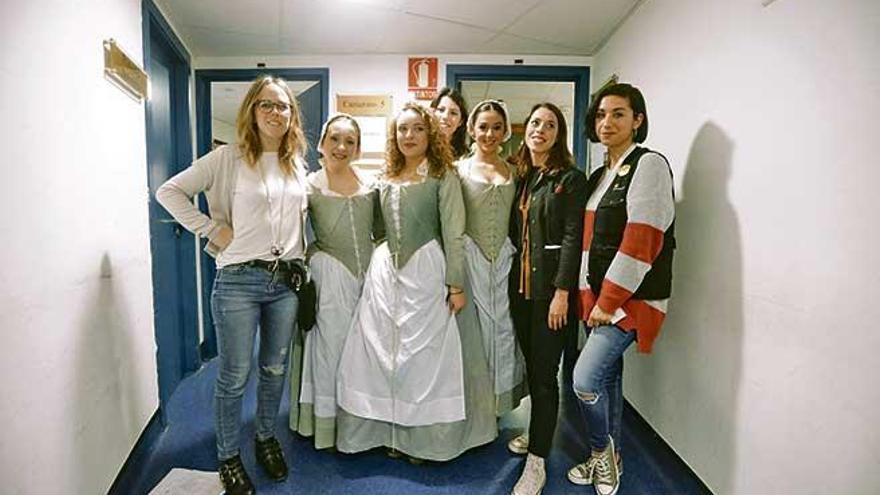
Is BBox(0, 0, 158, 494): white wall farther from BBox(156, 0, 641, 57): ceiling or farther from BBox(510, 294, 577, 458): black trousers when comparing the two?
BBox(510, 294, 577, 458): black trousers

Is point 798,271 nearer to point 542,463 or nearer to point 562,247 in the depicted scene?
point 562,247

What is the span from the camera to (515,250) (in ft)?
6.28

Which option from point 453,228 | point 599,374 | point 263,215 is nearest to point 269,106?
Result: point 263,215

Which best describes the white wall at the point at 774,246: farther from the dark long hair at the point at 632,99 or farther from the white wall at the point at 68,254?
the white wall at the point at 68,254

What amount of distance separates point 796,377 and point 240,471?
187 cm

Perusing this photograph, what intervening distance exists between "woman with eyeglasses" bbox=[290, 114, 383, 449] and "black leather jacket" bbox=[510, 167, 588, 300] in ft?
2.27

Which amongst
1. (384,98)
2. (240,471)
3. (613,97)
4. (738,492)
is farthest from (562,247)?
(384,98)

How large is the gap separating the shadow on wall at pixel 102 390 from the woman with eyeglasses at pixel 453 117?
5.02 ft

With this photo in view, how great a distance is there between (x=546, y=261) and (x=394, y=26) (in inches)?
70.3

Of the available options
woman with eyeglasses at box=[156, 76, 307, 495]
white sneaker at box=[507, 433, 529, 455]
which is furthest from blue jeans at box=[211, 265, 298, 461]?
white sneaker at box=[507, 433, 529, 455]

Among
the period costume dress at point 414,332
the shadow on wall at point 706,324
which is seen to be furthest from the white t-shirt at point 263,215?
the shadow on wall at point 706,324

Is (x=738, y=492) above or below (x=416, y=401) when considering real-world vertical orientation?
below

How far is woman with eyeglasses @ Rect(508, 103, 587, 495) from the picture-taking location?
5.48 ft

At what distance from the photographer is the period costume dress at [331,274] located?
1870mm
